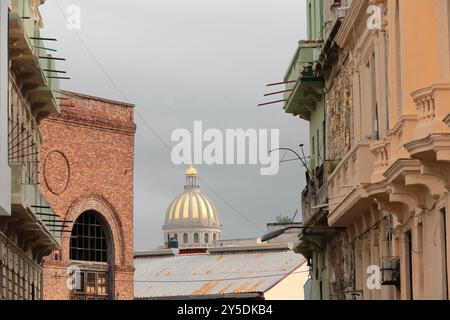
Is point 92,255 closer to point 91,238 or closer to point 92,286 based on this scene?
point 91,238

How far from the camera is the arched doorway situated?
69.0 metres

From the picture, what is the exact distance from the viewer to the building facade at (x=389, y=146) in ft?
88.5

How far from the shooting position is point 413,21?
28.6m

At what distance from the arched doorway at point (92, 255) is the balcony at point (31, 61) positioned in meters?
21.7

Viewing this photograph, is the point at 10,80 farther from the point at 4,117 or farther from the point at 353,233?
the point at 353,233

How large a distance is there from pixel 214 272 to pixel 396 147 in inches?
2482

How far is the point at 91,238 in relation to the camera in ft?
234

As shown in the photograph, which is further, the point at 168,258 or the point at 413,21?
the point at 168,258

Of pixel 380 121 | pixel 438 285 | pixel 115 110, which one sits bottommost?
pixel 438 285

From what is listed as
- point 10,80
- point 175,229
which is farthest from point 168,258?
point 175,229

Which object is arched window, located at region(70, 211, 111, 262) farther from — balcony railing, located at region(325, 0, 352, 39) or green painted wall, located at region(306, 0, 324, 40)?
balcony railing, located at region(325, 0, 352, 39)

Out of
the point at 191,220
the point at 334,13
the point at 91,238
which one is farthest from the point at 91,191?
the point at 191,220

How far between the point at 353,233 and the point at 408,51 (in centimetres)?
1047

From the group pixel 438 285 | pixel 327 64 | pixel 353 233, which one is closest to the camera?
pixel 438 285
